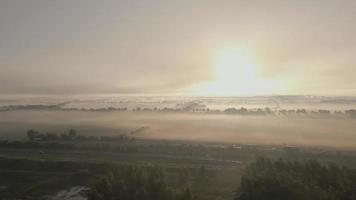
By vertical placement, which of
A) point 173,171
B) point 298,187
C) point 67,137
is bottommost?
point 173,171

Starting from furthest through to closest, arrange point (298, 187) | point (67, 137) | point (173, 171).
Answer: point (67, 137), point (173, 171), point (298, 187)

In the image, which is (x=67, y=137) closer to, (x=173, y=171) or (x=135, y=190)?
(x=173, y=171)

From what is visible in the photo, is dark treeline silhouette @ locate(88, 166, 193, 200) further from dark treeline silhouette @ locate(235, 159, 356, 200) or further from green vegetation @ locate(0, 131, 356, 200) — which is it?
dark treeline silhouette @ locate(235, 159, 356, 200)

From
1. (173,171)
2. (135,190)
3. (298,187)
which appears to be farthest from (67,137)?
(298,187)

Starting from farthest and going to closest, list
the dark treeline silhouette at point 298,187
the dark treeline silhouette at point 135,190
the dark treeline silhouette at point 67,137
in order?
the dark treeline silhouette at point 67,137
the dark treeline silhouette at point 135,190
the dark treeline silhouette at point 298,187

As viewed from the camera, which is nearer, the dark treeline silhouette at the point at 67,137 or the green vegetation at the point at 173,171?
the green vegetation at the point at 173,171

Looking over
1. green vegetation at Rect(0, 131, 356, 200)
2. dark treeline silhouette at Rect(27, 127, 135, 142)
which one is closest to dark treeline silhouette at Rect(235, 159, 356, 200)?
green vegetation at Rect(0, 131, 356, 200)

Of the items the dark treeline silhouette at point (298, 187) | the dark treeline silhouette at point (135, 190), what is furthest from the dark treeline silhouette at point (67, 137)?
the dark treeline silhouette at point (298, 187)

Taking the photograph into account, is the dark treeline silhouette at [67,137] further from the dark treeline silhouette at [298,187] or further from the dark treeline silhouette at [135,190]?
the dark treeline silhouette at [298,187]

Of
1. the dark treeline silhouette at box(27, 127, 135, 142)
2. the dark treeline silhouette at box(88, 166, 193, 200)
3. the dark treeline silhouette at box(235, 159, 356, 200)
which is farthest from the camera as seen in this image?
the dark treeline silhouette at box(27, 127, 135, 142)

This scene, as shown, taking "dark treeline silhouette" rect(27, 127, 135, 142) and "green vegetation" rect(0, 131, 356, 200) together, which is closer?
"green vegetation" rect(0, 131, 356, 200)

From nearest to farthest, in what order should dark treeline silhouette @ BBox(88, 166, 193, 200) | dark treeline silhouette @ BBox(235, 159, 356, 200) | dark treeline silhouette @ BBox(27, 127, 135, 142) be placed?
dark treeline silhouette @ BBox(235, 159, 356, 200) → dark treeline silhouette @ BBox(88, 166, 193, 200) → dark treeline silhouette @ BBox(27, 127, 135, 142)
